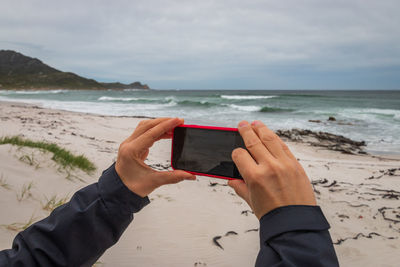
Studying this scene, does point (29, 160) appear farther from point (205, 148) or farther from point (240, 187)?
point (240, 187)

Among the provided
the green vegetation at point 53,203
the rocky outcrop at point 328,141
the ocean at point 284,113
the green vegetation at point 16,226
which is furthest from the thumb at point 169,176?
the ocean at point 284,113

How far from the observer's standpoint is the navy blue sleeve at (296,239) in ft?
2.19

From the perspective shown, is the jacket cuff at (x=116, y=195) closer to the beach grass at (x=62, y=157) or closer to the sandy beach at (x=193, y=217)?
the sandy beach at (x=193, y=217)

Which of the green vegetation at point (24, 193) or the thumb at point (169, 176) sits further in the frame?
the green vegetation at point (24, 193)

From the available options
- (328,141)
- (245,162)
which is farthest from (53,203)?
(328,141)

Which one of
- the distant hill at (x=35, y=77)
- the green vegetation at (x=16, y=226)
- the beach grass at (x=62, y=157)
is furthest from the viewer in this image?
the distant hill at (x=35, y=77)

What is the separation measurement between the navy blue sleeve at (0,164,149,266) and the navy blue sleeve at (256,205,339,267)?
59 cm

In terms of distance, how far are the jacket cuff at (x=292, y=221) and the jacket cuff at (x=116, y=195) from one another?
56 cm

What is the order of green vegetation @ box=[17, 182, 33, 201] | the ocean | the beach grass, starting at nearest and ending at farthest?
green vegetation @ box=[17, 182, 33, 201]
the beach grass
the ocean

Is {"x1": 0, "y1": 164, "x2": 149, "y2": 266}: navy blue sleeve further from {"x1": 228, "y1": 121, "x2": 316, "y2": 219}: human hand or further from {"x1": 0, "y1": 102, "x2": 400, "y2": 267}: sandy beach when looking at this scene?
{"x1": 0, "y1": 102, "x2": 400, "y2": 267}: sandy beach

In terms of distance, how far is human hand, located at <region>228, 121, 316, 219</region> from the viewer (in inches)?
30.8

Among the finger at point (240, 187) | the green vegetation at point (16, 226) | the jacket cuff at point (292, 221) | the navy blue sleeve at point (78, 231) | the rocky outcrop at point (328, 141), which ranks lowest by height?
the rocky outcrop at point (328, 141)

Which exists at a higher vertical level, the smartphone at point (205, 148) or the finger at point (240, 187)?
the smartphone at point (205, 148)

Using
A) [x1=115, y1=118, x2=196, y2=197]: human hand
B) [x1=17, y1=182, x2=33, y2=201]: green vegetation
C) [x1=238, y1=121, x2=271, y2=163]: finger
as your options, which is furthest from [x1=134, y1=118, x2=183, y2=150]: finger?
[x1=17, y1=182, x2=33, y2=201]: green vegetation
